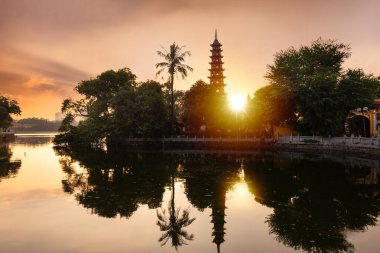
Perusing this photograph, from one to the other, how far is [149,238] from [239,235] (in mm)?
2726

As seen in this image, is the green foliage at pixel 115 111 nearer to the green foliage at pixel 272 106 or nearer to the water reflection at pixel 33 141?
the water reflection at pixel 33 141

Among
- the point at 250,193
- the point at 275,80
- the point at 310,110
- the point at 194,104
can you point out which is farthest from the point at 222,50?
the point at 250,193

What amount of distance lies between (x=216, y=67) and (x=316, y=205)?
6629 centimetres

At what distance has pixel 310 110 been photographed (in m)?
42.0

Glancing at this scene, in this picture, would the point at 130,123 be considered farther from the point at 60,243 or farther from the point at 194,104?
the point at 60,243

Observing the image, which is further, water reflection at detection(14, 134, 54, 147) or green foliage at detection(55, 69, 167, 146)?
water reflection at detection(14, 134, 54, 147)

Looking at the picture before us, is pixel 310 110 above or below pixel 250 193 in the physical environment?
above

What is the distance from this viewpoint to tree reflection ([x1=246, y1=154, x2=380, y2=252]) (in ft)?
34.1

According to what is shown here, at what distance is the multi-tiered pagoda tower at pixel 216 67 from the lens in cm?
7800

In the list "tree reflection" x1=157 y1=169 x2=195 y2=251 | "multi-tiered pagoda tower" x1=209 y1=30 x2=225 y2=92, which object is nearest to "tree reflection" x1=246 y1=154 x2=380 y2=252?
"tree reflection" x1=157 y1=169 x2=195 y2=251

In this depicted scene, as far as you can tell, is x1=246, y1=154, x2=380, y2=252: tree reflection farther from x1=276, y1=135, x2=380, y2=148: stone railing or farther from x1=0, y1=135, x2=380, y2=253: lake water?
x1=276, y1=135, x2=380, y2=148: stone railing

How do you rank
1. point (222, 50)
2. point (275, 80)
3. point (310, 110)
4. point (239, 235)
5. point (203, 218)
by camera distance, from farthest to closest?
1. point (222, 50)
2. point (275, 80)
3. point (310, 110)
4. point (203, 218)
5. point (239, 235)

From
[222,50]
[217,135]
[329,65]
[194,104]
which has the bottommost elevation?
[217,135]

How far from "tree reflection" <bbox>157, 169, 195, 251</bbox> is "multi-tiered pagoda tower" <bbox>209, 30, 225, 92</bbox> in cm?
6439
